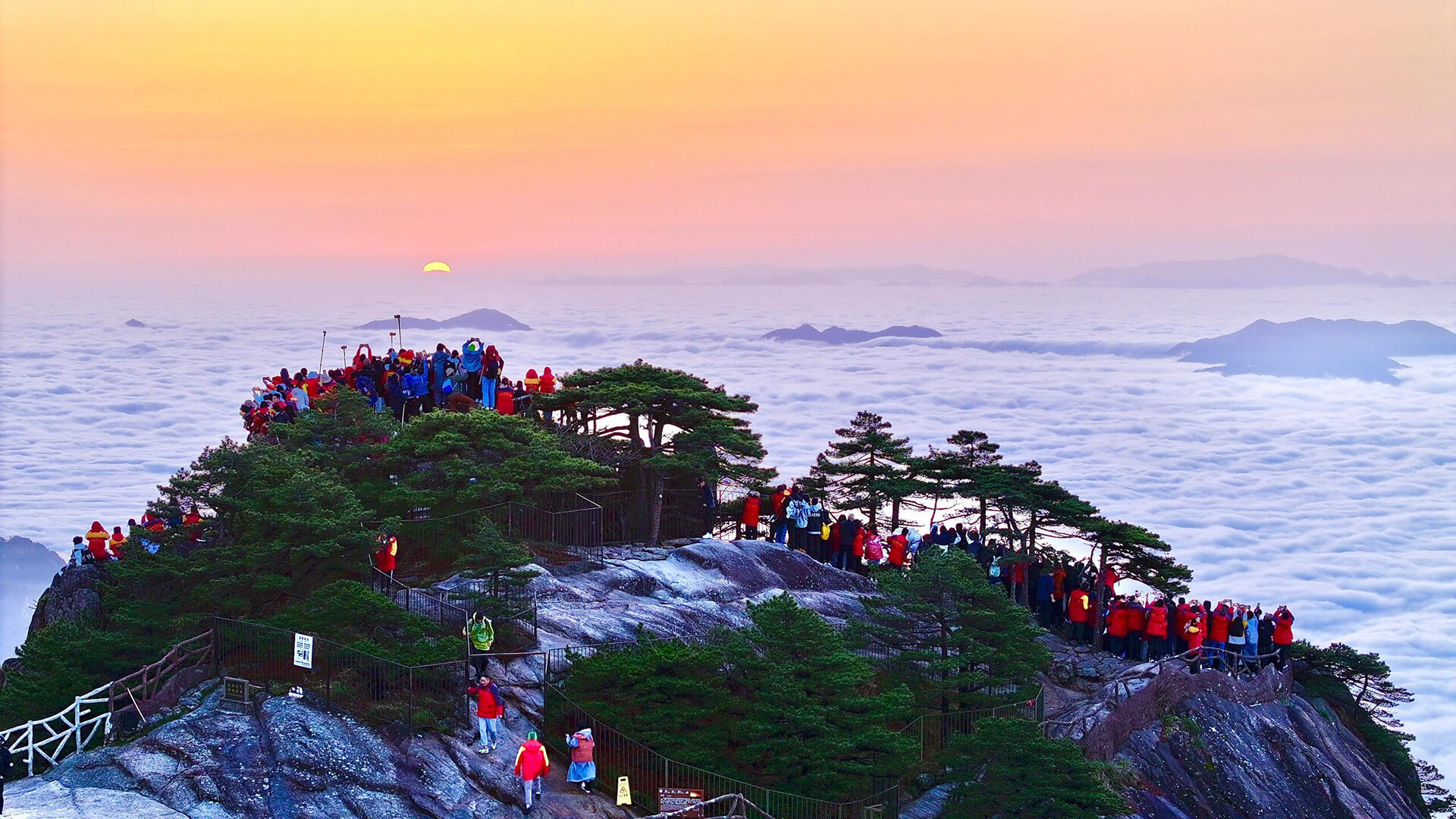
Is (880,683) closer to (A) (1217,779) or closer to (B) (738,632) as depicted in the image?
(B) (738,632)

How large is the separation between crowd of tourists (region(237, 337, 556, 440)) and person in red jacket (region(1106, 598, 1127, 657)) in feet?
51.0

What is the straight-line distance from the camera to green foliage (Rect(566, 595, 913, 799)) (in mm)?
24578

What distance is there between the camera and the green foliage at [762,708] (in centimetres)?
2458

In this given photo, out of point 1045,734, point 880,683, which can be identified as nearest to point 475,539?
point 880,683

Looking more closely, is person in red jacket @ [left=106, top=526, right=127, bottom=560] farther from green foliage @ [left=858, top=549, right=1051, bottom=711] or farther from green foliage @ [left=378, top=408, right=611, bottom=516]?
green foliage @ [left=858, top=549, right=1051, bottom=711]

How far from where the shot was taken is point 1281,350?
178625 millimetres

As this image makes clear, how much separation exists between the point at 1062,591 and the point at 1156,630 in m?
2.89

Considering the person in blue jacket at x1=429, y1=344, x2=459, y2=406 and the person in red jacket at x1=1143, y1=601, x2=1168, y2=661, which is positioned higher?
the person in blue jacket at x1=429, y1=344, x2=459, y2=406

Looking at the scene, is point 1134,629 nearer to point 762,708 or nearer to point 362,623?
point 762,708

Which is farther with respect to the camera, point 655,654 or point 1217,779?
point 1217,779

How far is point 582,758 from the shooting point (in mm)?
22234

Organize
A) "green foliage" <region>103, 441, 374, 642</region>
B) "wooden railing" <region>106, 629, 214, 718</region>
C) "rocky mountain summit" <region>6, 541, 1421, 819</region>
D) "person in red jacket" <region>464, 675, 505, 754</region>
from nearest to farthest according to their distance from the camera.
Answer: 1. "rocky mountain summit" <region>6, 541, 1421, 819</region>
2. "person in red jacket" <region>464, 675, 505, 754</region>
3. "wooden railing" <region>106, 629, 214, 718</region>
4. "green foliage" <region>103, 441, 374, 642</region>

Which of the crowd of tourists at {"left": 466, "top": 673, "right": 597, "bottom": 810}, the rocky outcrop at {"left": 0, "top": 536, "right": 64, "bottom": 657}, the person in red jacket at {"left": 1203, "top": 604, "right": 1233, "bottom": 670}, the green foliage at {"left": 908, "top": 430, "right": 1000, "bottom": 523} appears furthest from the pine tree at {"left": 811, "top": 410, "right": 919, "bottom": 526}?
the rocky outcrop at {"left": 0, "top": 536, "right": 64, "bottom": 657}

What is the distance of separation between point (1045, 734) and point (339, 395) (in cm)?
1841
